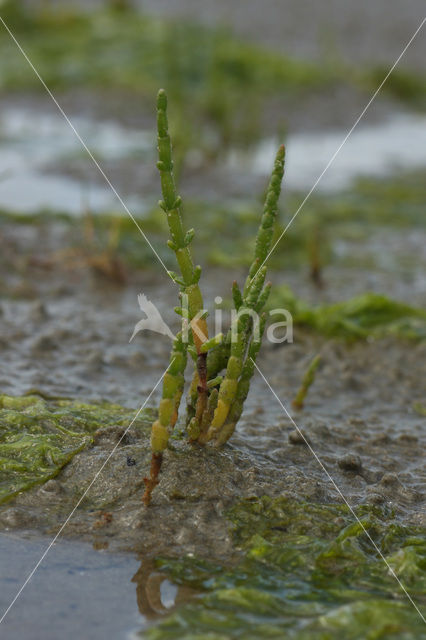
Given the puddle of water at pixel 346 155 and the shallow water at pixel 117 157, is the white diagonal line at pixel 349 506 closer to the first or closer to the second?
the shallow water at pixel 117 157

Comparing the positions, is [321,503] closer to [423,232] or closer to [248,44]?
[423,232]

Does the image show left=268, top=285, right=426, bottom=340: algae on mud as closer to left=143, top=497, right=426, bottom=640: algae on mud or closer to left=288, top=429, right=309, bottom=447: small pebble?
left=288, top=429, right=309, bottom=447: small pebble

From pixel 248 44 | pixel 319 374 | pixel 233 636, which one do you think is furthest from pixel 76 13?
pixel 233 636

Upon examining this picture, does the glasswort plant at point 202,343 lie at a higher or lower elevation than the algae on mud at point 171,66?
lower

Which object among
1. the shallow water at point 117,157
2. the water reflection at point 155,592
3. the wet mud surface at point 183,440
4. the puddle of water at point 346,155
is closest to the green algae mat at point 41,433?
the wet mud surface at point 183,440

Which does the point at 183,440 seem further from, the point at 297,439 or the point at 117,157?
the point at 117,157
